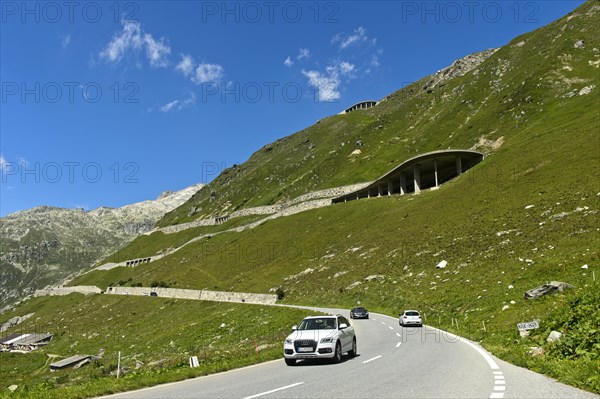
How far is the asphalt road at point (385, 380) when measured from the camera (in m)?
10.2

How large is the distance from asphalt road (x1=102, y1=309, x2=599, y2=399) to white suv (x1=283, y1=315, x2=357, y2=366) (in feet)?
1.38

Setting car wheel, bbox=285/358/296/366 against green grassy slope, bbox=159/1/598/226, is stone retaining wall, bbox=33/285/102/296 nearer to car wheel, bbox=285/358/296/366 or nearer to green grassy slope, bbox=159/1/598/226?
green grassy slope, bbox=159/1/598/226

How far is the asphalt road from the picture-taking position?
400 inches

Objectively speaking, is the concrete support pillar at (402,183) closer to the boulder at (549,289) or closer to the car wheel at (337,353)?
the boulder at (549,289)

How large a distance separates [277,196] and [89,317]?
83655 millimetres

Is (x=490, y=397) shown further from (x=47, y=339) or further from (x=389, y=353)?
(x=47, y=339)

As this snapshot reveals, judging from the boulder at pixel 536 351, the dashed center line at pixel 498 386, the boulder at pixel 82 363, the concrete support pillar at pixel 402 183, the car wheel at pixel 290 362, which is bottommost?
the boulder at pixel 82 363

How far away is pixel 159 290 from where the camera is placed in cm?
8288

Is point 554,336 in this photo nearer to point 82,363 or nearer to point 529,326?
point 529,326

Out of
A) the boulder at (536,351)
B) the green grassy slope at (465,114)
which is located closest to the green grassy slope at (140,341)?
the boulder at (536,351)

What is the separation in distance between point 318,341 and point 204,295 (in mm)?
57959

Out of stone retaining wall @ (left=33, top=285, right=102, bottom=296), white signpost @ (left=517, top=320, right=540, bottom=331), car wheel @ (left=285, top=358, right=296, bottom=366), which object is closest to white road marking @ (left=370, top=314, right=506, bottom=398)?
white signpost @ (left=517, top=320, right=540, bottom=331)

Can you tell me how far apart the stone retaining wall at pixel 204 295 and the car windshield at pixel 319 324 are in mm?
41256

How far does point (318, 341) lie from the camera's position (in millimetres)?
16250
